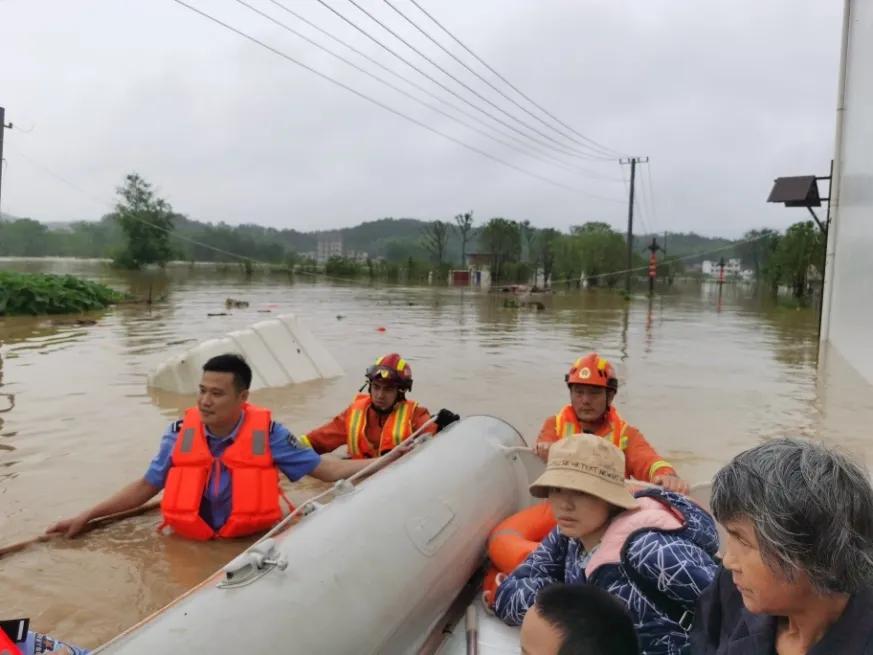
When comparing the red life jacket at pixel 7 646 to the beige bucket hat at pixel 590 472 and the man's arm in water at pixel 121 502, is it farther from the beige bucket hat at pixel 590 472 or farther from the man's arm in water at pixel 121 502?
the man's arm in water at pixel 121 502

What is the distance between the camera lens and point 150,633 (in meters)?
1.77

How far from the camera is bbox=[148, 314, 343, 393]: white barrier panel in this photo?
7.96 meters

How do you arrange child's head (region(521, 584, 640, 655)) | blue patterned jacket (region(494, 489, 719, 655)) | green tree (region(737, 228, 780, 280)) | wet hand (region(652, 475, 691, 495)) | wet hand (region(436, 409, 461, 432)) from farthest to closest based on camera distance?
green tree (region(737, 228, 780, 280)) → wet hand (region(436, 409, 461, 432)) → wet hand (region(652, 475, 691, 495)) → blue patterned jacket (region(494, 489, 719, 655)) → child's head (region(521, 584, 640, 655))

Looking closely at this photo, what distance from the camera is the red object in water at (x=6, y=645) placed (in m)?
1.85

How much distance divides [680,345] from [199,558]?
1261 centimetres

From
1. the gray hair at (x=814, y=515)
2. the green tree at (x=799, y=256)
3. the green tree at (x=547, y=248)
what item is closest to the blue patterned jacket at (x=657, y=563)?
the gray hair at (x=814, y=515)

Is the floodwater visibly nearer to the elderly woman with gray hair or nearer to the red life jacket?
the red life jacket

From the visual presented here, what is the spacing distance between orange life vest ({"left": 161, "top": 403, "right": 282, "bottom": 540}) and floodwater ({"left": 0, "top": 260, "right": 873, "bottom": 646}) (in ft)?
0.70

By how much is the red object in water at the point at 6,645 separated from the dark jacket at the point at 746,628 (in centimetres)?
164

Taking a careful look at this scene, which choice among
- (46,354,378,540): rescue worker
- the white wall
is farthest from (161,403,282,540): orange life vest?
the white wall

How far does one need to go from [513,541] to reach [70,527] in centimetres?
222

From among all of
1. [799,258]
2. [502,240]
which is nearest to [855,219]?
[799,258]

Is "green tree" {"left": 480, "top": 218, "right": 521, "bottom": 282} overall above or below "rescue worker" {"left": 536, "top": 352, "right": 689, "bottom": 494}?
above

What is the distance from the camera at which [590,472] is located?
2.07 metres
